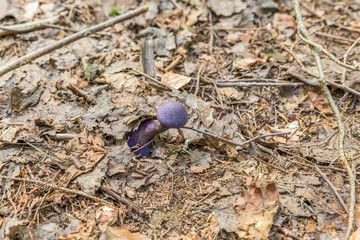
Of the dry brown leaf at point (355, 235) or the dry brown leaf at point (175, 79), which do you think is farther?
the dry brown leaf at point (175, 79)

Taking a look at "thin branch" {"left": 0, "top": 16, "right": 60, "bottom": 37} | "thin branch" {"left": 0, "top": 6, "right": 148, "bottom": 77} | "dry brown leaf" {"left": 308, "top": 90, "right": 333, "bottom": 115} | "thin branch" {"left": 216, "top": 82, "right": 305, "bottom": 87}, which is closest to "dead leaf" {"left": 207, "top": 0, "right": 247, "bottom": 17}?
"thin branch" {"left": 0, "top": 6, "right": 148, "bottom": 77}

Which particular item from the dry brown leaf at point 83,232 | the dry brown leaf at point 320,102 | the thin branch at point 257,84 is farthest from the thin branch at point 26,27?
the dry brown leaf at point 320,102

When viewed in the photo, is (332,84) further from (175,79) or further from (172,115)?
(172,115)

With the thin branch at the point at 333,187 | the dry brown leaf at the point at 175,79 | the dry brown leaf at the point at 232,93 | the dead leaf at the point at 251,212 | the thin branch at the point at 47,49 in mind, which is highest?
the thin branch at the point at 47,49

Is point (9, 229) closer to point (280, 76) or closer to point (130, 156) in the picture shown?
point (130, 156)

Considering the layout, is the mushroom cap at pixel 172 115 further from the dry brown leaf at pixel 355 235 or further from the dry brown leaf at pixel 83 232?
the dry brown leaf at pixel 355 235

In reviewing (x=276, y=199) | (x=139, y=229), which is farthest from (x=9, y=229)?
(x=276, y=199)

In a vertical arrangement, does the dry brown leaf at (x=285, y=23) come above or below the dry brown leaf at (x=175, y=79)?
above

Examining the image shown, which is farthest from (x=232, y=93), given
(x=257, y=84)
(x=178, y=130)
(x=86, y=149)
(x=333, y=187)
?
(x=86, y=149)
